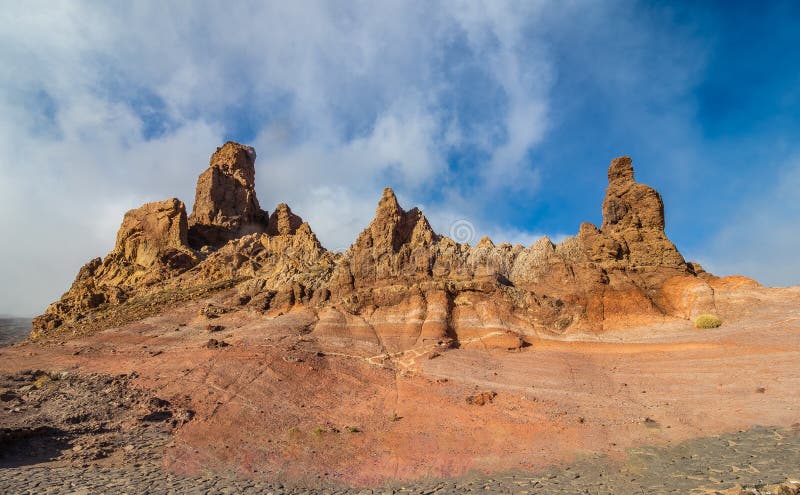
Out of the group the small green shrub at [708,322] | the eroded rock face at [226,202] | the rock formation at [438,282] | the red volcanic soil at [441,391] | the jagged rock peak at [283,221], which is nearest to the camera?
the red volcanic soil at [441,391]

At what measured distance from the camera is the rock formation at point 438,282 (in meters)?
30.0

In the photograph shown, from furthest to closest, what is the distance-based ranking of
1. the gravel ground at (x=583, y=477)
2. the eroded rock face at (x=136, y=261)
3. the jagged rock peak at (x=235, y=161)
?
the jagged rock peak at (x=235, y=161)
the eroded rock face at (x=136, y=261)
the gravel ground at (x=583, y=477)

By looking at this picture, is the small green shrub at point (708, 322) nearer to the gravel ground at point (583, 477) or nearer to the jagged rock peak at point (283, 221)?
the gravel ground at point (583, 477)

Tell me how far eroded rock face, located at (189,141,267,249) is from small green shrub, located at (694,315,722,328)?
53.1 m

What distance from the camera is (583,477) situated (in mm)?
13719

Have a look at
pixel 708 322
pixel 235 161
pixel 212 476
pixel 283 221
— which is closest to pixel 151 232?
pixel 283 221

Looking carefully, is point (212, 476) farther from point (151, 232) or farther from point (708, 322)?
point (151, 232)

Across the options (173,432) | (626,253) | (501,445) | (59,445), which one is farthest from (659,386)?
(59,445)

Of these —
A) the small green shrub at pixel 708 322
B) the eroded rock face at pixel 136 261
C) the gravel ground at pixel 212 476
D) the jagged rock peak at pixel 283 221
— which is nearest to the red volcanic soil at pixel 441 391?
the small green shrub at pixel 708 322

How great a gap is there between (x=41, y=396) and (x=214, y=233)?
3913cm

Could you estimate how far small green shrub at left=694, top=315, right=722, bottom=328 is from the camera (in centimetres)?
2689

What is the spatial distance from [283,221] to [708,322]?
5165cm

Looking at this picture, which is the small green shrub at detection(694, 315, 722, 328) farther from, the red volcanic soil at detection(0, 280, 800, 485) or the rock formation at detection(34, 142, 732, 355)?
the rock formation at detection(34, 142, 732, 355)

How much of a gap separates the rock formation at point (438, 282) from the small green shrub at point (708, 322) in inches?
63.4
